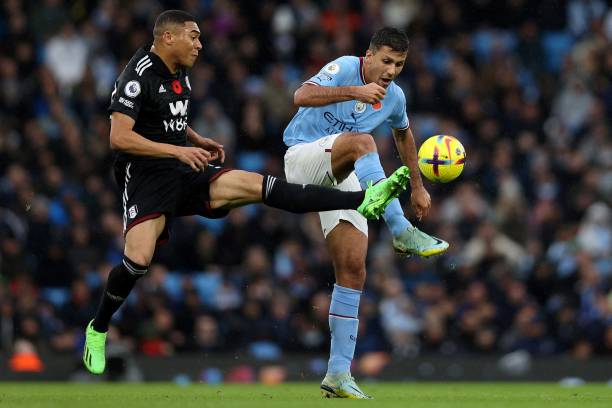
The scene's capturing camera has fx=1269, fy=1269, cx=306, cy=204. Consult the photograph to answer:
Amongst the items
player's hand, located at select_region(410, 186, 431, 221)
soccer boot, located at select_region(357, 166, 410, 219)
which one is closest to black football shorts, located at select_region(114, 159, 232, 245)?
soccer boot, located at select_region(357, 166, 410, 219)

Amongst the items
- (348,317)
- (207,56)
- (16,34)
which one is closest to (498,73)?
Result: (207,56)

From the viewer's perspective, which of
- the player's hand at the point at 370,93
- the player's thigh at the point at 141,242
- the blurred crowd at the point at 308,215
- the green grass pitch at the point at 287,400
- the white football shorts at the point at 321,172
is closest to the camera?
the green grass pitch at the point at 287,400

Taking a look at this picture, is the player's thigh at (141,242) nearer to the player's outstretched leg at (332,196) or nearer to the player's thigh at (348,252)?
the player's outstretched leg at (332,196)

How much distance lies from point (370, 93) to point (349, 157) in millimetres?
553

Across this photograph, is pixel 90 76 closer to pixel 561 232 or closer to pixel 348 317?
pixel 561 232

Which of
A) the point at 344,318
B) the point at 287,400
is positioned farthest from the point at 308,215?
the point at 287,400

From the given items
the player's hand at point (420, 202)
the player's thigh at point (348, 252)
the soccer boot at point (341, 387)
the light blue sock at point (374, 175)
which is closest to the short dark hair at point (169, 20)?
the light blue sock at point (374, 175)

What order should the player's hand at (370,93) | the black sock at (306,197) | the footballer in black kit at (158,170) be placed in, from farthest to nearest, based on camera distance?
the footballer in black kit at (158,170), the player's hand at (370,93), the black sock at (306,197)

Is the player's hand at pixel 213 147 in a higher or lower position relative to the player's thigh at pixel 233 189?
higher

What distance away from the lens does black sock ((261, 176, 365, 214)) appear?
834 cm

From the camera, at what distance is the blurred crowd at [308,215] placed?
14.3 meters

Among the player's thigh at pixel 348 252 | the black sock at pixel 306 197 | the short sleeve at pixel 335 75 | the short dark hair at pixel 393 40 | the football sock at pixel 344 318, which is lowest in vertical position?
the football sock at pixel 344 318

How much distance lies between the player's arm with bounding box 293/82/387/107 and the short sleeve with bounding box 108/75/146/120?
43.0 inches

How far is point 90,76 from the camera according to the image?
16297 mm
